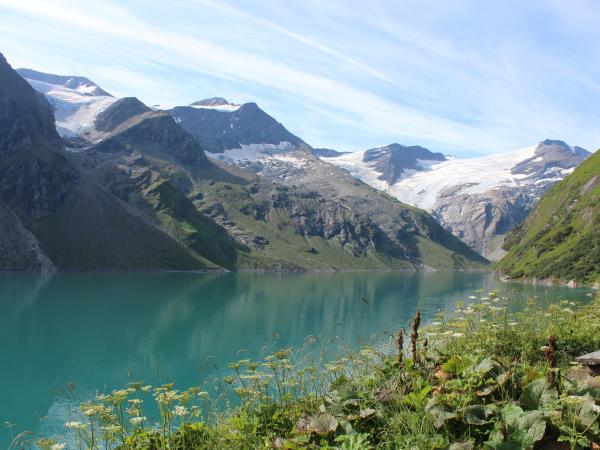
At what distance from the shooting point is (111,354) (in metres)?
57.6

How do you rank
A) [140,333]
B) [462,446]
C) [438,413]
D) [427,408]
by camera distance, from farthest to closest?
[140,333], [427,408], [438,413], [462,446]

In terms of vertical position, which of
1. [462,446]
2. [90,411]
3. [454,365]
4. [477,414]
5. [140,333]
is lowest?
[140,333]

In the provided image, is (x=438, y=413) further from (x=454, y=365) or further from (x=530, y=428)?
(x=454, y=365)

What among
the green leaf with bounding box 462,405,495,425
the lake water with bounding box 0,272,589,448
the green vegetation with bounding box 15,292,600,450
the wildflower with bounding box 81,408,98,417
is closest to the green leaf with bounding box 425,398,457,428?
the green vegetation with bounding box 15,292,600,450

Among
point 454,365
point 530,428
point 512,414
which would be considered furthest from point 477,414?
point 454,365

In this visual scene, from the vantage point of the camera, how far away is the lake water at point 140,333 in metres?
39.3

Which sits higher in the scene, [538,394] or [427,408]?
[538,394]

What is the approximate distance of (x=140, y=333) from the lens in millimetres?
72438

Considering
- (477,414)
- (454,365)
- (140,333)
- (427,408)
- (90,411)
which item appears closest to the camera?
(477,414)

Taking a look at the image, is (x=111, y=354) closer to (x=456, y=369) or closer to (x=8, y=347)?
(x=8, y=347)

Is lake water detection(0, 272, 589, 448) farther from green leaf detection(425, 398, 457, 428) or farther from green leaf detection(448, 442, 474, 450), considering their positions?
green leaf detection(448, 442, 474, 450)

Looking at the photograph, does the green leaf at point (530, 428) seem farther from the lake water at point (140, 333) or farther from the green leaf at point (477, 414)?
the lake water at point (140, 333)

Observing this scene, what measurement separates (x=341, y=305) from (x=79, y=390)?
274ft

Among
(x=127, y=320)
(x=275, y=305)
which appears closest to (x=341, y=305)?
(x=275, y=305)
